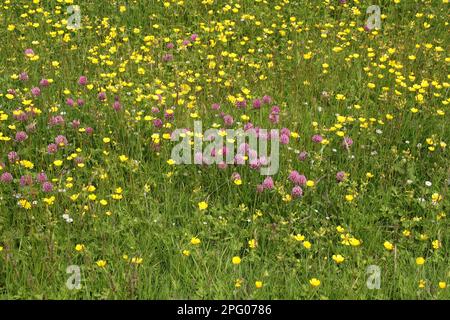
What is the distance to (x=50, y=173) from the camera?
4.21 metres

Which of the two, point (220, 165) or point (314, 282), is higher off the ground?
point (220, 165)

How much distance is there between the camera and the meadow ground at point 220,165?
136 inches

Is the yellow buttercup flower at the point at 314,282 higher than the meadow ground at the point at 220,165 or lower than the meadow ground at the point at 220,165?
lower

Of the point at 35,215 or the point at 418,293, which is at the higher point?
the point at 35,215

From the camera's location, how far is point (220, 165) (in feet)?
13.7

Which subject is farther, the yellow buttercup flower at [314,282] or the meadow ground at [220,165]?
the meadow ground at [220,165]

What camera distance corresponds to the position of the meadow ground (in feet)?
11.4

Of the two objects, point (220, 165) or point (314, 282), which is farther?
point (220, 165)

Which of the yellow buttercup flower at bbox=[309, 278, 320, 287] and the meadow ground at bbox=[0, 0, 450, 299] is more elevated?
the meadow ground at bbox=[0, 0, 450, 299]

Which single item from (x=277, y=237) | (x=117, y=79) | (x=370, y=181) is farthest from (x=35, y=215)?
(x=370, y=181)

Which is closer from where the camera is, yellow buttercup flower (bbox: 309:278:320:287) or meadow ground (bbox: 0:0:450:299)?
yellow buttercup flower (bbox: 309:278:320:287)

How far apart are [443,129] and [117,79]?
Answer: 2612mm

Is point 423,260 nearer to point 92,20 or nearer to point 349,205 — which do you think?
point 349,205
